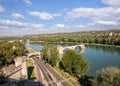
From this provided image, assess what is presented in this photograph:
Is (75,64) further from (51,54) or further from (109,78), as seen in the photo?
(51,54)

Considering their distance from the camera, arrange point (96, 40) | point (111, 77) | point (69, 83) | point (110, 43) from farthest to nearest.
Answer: point (96, 40), point (110, 43), point (69, 83), point (111, 77)

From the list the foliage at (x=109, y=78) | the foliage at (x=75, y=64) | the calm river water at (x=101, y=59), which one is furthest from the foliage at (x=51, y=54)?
the foliage at (x=109, y=78)

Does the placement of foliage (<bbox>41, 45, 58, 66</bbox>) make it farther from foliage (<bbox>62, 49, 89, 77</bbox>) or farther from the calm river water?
the calm river water

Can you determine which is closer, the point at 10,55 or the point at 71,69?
the point at 71,69

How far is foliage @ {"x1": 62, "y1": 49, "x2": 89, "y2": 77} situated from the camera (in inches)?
1689

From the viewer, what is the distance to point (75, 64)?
44062mm

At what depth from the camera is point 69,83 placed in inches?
1416

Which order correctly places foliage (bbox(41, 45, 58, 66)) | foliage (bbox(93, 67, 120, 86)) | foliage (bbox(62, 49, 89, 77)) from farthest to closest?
foliage (bbox(41, 45, 58, 66)), foliage (bbox(62, 49, 89, 77)), foliage (bbox(93, 67, 120, 86))

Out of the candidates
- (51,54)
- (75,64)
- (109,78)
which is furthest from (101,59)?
(109,78)

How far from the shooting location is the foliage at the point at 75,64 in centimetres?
4291

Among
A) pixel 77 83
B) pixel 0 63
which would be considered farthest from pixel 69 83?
pixel 0 63

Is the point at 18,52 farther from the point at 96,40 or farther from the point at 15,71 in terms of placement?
the point at 96,40

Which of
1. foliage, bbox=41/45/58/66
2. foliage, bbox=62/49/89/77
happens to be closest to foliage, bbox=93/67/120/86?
foliage, bbox=62/49/89/77

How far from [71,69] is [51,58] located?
50.3 ft
